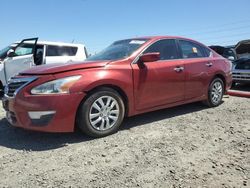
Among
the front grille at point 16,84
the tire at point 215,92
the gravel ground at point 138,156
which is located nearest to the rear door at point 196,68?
the tire at point 215,92

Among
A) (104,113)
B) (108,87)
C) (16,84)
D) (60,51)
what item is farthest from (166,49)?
(60,51)

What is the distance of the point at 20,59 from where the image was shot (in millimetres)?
8461

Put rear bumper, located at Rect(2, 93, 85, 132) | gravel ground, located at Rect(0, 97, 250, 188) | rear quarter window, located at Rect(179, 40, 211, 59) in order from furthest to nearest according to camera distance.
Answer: rear quarter window, located at Rect(179, 40, 211, 59)
rear bumper, located at Rect(2, 93, 85, 132)
gravel ground, located at Rect(0, 97, 250, 188)

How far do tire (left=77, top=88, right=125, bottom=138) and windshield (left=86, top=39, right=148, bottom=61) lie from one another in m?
0.78

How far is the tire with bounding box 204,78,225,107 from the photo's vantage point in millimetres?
5941

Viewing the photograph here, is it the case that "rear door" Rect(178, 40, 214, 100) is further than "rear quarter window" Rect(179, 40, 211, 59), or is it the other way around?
"rear quarter window" Rect(179, 40, 211, 59)

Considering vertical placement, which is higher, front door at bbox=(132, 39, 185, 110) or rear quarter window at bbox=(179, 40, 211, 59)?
rear quarter window at bbox=(179, 40, 211, 59)

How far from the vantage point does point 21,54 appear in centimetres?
866

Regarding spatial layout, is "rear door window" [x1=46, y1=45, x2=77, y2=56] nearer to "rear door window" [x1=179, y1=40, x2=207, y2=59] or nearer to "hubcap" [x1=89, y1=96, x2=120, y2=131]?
"rear door window" [x1=179, y1=40, x2=207, y2=59]

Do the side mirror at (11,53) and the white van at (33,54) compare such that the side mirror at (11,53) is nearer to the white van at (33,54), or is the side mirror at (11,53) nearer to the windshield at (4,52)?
the white van at (33,54)

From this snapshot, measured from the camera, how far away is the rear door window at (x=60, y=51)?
9.84 metres

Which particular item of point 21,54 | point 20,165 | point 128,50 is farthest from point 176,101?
point 21,54

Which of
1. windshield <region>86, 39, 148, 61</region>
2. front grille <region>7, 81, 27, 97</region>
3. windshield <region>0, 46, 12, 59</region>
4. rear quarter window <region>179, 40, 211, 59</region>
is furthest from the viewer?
windshield <region>0, 46, 12, 59</region>

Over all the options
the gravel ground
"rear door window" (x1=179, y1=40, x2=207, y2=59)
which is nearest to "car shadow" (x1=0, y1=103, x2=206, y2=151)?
the gravel ground
